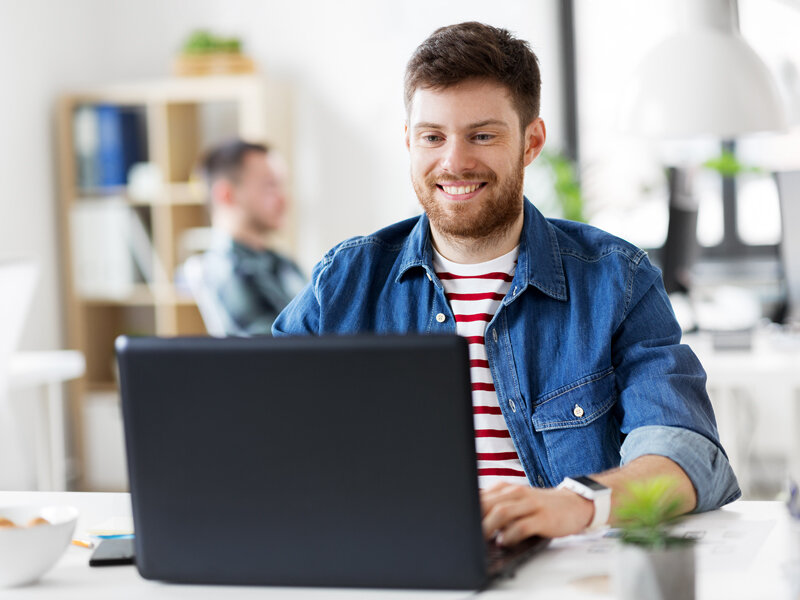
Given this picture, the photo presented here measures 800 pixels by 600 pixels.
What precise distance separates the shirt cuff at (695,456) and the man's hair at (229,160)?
8.08ft

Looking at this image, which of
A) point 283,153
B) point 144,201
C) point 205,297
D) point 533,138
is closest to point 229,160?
point 205,297

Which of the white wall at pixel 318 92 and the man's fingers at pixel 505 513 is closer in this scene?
the man's fingers at pixel 505 513

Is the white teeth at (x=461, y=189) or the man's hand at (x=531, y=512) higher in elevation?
the white teeth at (x=461, y=189)

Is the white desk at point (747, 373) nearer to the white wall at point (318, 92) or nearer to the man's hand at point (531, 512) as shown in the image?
the white wall at point (318, 92)

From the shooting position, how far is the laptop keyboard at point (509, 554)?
113cm

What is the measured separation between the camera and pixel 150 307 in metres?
4.84

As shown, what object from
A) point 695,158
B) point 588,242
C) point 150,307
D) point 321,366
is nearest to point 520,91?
point 588,242

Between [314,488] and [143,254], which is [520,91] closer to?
[314,488]

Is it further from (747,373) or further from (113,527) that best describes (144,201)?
(113,527)

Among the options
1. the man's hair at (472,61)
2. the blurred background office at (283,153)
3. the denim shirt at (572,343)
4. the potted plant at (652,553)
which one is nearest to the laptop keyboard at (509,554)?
the potted plant at (652,553)

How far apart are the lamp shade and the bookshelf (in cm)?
195

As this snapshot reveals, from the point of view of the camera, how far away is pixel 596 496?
4.05ft

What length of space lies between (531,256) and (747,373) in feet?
5.02

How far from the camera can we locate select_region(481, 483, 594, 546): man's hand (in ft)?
3.89
